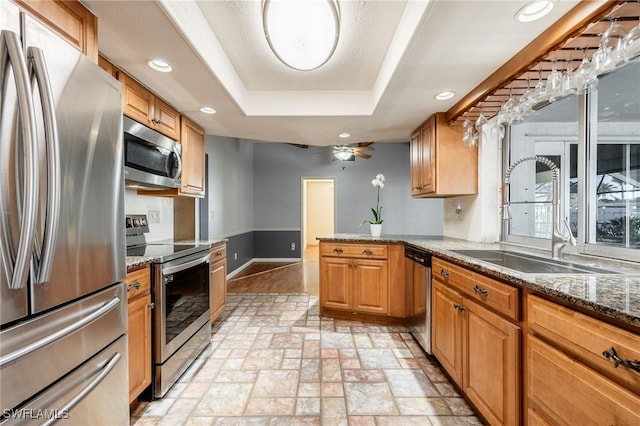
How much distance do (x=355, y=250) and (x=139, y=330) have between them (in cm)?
196

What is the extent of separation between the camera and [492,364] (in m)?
1.37

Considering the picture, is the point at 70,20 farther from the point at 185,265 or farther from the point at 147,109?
the point at 185,265

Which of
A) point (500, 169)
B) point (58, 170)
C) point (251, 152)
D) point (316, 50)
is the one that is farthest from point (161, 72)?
point (251, 152)

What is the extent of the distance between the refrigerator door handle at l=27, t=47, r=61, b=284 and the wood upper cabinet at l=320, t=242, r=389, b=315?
7.86 feet

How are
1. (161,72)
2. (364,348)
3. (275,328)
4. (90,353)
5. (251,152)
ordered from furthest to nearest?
(251,152) < (275,328) < (364,348) < (161,72) < (90,353)

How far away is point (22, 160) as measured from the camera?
31.1 inches

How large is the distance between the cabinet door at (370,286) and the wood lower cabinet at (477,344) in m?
0.79

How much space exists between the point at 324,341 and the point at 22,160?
7.71 feet

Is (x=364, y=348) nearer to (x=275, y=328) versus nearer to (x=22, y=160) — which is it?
(x=275, y=328)

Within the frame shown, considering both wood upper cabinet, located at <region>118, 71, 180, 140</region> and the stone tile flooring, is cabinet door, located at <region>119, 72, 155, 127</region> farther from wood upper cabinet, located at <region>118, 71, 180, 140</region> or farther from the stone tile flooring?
the stone tile flooring

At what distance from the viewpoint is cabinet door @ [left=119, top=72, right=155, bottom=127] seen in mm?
1882

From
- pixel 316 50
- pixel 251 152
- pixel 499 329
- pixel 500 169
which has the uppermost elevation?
pixel 251 152

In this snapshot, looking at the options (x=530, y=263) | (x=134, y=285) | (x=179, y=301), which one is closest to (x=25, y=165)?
(x=134, y=285)

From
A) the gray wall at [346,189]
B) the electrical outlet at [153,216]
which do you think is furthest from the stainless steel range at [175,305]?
the gray wall at [346,189]
